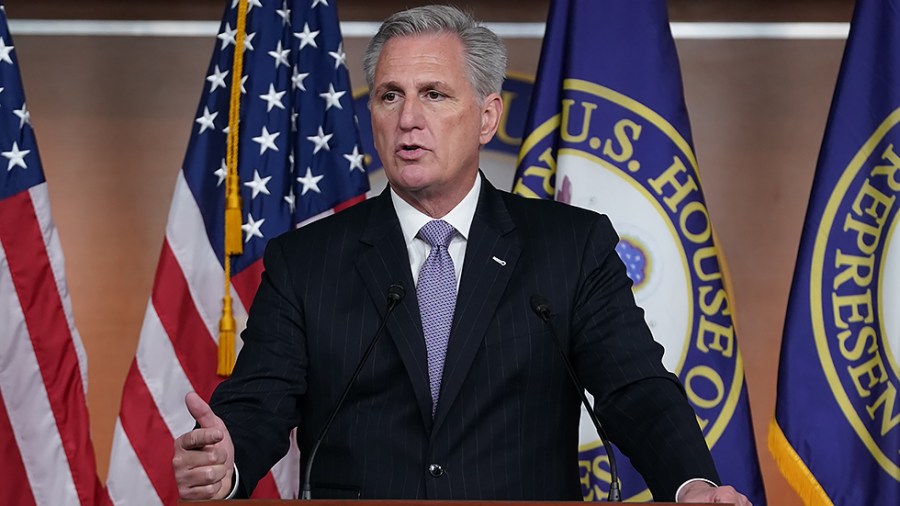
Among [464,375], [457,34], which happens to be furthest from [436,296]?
[457,34]

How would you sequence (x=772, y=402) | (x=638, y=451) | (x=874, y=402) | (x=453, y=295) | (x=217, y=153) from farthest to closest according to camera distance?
(x=772, y=402), (x=217, y=153), (x=874, y=402), (x=453, y=295), (x=638, y=451)

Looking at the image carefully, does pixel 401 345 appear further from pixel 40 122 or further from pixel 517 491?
→ pixel 40 122

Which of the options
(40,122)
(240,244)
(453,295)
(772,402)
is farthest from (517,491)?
(40,122)

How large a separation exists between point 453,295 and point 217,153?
156 centimetres

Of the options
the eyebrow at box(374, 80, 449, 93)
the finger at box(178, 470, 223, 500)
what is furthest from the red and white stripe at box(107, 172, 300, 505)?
the finger at box(178, 470, 223, 500)

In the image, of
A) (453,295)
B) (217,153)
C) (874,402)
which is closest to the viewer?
(453,295)

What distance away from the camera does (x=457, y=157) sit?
228 centimetres

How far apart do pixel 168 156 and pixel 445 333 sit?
236cm

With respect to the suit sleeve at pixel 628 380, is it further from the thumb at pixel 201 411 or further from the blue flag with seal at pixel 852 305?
the blue flag with seal at pixel 852 305

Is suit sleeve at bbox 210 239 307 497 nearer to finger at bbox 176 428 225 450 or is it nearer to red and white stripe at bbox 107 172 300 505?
finger at bbox 176 428 225 450

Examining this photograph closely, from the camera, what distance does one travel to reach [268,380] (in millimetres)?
2143

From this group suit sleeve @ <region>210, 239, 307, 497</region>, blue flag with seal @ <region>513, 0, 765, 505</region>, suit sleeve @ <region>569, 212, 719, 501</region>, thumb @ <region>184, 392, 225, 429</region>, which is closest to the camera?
thumb @ <region>184, 392, 225, 429</region>

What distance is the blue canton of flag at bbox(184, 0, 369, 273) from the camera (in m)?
3.46

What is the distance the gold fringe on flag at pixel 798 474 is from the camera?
3270mm
